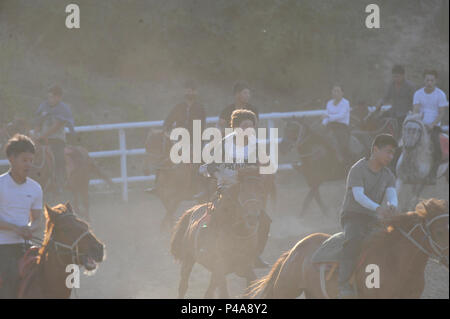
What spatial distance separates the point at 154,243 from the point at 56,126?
257 cm

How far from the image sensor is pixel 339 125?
13516 mm

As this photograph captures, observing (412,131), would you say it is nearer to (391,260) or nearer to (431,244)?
(391,260)

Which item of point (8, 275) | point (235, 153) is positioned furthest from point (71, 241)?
point (235, 153)

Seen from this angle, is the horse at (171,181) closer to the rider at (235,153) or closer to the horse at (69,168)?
the horse at (69,168)

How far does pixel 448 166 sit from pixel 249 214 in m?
8.39

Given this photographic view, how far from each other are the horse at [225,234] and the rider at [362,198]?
1009mm

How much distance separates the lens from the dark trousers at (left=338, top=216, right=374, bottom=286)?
243 inches

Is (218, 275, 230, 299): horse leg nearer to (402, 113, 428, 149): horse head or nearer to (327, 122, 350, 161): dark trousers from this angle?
(327, 122, 350, 161): dark trousers

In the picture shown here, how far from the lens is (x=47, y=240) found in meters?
5.70

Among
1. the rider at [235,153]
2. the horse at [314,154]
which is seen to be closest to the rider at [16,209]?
the rider at [235,153]

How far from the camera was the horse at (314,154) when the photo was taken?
13.2 meters

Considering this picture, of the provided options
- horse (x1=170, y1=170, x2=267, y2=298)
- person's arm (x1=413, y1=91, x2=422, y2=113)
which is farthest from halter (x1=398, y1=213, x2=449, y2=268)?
person's arm (x1=413, y1=91, x2=422, y2=113)
